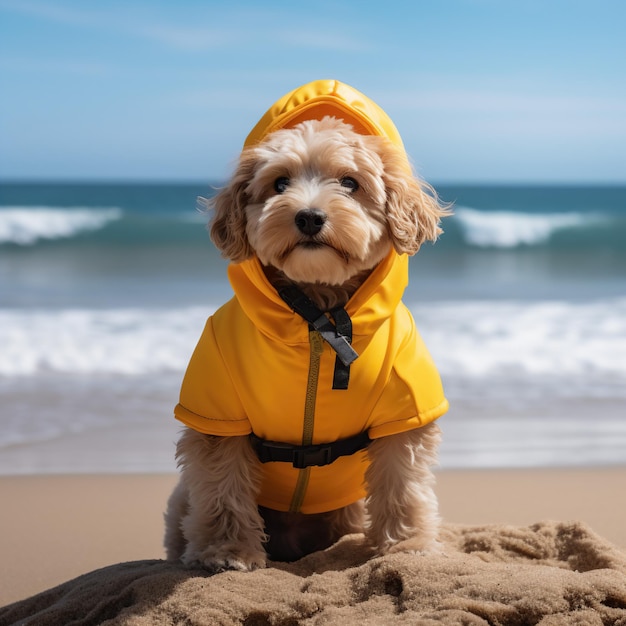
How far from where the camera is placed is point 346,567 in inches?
142

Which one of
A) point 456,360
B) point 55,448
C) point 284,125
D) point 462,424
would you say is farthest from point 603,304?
point 284,125

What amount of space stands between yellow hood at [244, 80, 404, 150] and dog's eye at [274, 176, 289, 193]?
0.32m

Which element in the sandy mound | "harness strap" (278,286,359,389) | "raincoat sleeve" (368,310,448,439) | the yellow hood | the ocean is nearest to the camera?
the sandy mound

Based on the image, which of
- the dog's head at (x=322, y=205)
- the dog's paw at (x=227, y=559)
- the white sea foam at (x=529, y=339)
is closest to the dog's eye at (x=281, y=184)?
the dog's head at (x=322, y=205)

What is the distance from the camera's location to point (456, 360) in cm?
775

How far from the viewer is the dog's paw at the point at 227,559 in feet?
11.5

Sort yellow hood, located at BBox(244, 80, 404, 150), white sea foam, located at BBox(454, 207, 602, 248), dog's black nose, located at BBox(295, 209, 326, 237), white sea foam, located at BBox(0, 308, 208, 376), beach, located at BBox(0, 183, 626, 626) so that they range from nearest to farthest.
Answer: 1. beach, located at BBox(0, 183, 626, 626)
2. dog's black nose, located at BBox(295, 209, 326, 237)
3. yellow hood, located at BBox(244, 80, 404, 150)
4. white sea foam, located at BBox(0, 308, 208, 376)
5. white sea foam, located at BBox(454, 207, 602, 248)

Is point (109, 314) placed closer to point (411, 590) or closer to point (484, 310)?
point (484, 310)

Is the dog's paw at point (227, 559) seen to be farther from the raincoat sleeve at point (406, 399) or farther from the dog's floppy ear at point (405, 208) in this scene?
the dog's floppy ear at point (405, 208)

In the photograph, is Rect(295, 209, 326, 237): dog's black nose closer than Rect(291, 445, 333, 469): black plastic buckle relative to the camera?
Yes

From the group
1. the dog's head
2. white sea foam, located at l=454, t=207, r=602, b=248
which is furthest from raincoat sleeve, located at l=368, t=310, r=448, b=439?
white sea foam, located at l=454, t=207, r=602, b=248

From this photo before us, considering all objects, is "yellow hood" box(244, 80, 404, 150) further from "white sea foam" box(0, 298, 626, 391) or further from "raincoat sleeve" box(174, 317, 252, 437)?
"white sea foam" box(0, 298, 626, 391)

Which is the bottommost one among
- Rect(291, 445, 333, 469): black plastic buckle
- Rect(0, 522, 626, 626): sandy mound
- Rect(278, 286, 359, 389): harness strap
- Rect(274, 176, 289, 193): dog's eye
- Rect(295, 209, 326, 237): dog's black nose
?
Rect(0, 522, 626, 626): sandy mound

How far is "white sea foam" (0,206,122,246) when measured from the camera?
2155cm
